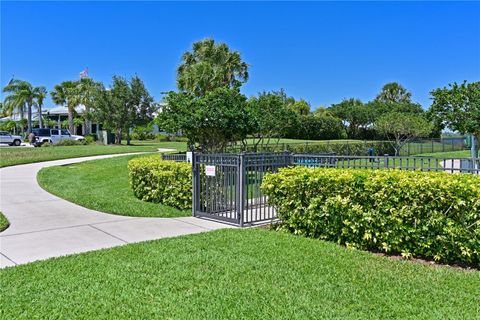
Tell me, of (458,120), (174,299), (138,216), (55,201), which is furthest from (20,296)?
(458,120)

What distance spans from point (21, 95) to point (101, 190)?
156 feet

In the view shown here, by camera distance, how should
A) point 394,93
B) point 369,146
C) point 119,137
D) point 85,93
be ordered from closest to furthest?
point 369,146, point 119,137, point 85,93, point 394,93

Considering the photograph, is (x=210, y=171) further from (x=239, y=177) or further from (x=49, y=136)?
(x=49, y=136)

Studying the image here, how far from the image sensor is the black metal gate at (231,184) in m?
7.05

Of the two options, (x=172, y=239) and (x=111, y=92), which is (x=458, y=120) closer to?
(x=172, y=239)

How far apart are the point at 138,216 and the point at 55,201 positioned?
2.96 metres

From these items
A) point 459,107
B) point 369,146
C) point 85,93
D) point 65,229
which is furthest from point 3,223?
point 85,93

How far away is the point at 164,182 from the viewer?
28.3 feet

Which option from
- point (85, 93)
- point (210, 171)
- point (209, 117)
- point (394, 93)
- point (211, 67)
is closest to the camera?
point (210, 171)

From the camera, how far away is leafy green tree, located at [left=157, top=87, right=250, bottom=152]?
11.4 meters

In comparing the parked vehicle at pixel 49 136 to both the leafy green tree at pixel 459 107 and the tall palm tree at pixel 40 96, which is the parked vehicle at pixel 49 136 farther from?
the leafy green tree at pixel 459 107

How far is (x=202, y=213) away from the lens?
25.2 feet

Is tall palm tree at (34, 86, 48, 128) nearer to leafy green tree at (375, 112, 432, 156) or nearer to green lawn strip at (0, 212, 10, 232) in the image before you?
leafy green tree at (375, 112, 432, 156)

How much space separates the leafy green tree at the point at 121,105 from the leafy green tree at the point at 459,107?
29729 millimetres
